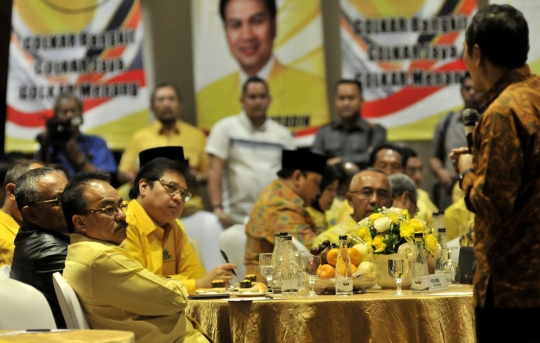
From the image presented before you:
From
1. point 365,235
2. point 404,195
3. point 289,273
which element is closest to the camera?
point 289,273

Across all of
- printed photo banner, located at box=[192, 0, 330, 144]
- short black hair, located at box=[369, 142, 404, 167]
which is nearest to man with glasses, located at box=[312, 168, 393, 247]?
short black hair, located at box=[369, 142, 404, 167]

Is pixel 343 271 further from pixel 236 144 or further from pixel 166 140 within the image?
pixel 166 140

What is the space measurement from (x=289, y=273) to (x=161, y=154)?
4.48 ft

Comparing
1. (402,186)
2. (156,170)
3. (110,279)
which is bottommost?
(110,279)

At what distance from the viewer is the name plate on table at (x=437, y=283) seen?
13.3 feet

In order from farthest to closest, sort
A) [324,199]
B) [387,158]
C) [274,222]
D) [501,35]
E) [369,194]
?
1. [387,158]
2. [324,199]
3. [274,222]
4. [369,194]
5. [501,35]

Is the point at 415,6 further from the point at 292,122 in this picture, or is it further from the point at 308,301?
the point at 308,301

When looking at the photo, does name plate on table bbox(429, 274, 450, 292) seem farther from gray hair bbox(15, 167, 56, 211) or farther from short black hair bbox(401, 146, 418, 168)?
short black hair bbox(401, 146, 418, 168)

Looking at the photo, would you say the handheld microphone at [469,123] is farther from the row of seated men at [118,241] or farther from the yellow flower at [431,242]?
the row of seated men at [118,241]

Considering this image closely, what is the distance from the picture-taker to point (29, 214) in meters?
4.13

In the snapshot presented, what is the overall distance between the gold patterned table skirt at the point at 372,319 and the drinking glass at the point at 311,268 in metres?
0.30

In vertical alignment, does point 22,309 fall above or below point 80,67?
below

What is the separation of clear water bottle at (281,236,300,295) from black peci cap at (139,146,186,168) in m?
1.28

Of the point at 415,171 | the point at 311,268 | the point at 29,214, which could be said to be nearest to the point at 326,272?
the point at 311,268
